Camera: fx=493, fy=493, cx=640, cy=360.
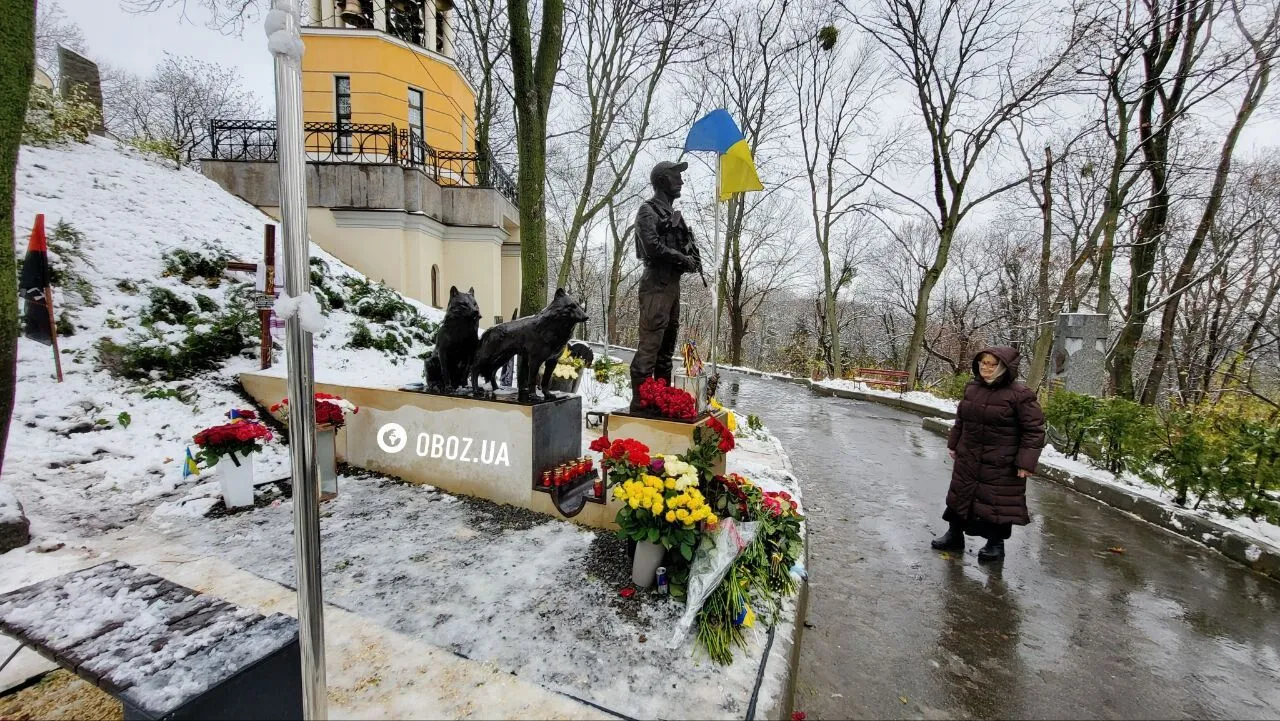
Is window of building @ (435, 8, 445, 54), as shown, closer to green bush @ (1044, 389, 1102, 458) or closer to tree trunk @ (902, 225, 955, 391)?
tree trunk @ (902, 225, 955, 391)

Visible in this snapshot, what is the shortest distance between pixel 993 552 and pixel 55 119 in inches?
614

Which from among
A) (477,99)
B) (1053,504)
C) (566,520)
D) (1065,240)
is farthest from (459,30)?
(1065,240)

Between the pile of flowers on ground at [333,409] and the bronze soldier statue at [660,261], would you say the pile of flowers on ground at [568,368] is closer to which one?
the bronze soldier statue at [660,261]

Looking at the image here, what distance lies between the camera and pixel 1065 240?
21.5m

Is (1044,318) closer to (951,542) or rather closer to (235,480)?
(951,542)

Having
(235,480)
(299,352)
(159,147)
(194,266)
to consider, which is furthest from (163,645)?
(159,147)

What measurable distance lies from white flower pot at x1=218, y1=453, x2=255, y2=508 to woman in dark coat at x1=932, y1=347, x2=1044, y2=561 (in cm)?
588

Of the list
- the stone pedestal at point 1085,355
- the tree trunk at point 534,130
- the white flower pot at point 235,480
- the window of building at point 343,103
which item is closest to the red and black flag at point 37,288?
the white flower pot at point 235,480

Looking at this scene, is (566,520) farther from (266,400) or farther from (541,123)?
(541,123)

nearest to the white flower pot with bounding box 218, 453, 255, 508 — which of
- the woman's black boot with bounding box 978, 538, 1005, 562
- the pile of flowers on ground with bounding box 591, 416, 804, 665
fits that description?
the pile of flowers on ground with bounding box 591, 416, 804, 665

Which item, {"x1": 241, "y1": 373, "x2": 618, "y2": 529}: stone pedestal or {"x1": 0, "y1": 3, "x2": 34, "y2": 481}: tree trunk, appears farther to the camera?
{"x1": 241, "y1": 373, "x2": 618, "y2": 529}: stone pedestal

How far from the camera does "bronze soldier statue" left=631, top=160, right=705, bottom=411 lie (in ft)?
16.0

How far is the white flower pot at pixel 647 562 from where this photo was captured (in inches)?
120

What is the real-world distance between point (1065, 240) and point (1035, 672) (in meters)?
25.8
